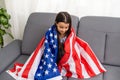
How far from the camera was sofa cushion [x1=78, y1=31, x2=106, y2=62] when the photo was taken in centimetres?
174

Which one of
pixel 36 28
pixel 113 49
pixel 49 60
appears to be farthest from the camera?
pixel 36 28

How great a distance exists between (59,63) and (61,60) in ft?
0.16

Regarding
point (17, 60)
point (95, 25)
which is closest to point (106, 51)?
point (95, 25)

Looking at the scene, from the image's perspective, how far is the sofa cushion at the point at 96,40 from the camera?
1.74m

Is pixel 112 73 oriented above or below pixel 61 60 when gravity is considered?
below

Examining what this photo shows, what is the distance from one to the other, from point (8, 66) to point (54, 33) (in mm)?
541

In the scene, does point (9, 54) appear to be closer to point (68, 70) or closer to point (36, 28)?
point (36, 28)

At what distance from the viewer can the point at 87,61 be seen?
1.68m

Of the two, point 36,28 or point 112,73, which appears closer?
point 112,73

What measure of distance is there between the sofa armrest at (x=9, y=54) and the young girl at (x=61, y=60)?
100 millimetres

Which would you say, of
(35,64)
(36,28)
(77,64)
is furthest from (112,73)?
(36,28)

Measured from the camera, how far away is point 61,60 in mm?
1644

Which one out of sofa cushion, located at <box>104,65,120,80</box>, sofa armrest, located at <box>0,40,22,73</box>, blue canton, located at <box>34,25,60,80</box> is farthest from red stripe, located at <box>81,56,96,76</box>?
sofa armrest, located at <box>0,40,22,73</box>

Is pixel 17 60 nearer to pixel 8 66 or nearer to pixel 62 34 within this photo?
pixel 8 66
